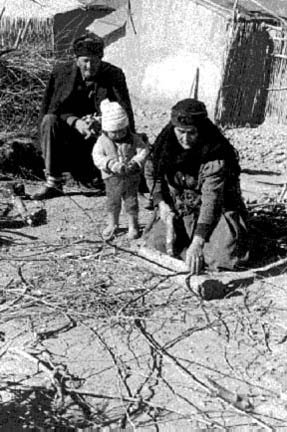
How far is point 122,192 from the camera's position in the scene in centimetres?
591

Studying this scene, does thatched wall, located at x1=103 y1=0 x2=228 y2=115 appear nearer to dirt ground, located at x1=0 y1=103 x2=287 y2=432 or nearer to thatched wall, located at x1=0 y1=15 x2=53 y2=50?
thatched wall, located at x1=0 y1=15 x2=53 y2=50

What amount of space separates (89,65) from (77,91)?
307mm

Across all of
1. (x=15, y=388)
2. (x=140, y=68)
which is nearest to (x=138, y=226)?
(x=15, y=388)

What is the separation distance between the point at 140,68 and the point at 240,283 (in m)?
7.74

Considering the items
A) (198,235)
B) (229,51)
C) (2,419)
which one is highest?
(229,51)

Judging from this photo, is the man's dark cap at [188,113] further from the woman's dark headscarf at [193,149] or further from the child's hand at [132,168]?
the child's hand at [132,168]

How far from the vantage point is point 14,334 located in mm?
4516

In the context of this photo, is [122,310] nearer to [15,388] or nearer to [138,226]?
[15,388]

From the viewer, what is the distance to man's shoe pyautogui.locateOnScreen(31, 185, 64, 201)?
6.98 m

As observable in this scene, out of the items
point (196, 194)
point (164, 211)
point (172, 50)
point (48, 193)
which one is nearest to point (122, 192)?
point (164, 211)

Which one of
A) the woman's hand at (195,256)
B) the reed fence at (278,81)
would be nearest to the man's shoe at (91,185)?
the woman's hand at (195,256)

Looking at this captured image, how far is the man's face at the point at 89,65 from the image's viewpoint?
265 inches

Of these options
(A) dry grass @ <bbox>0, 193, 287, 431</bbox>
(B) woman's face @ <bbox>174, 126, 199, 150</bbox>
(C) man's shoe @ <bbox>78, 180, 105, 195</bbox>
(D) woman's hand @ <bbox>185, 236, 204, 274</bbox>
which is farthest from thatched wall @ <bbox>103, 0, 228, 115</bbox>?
(D) woman's hand @ <bbox>185, 236, 204, 274</bbox>

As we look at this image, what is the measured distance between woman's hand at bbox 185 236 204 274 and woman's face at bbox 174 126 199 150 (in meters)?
0.59
